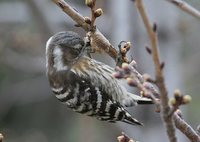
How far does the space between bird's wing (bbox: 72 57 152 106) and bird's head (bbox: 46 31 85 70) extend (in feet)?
0.29

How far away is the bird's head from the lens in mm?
4602

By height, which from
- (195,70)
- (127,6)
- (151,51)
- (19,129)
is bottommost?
(19,129)

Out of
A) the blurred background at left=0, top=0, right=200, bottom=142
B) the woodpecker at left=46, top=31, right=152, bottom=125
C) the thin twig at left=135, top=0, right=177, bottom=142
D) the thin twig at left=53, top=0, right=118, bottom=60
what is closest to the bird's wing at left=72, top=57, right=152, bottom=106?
the woodpecker at left=46, top=31, right=152, bottom=125

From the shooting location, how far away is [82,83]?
468 centimetres

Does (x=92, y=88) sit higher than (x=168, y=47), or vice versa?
(x=92, y=88)

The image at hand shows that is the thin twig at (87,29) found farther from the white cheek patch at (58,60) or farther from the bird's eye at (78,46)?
the white cheek patch at (58,60)

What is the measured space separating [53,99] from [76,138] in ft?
3.48

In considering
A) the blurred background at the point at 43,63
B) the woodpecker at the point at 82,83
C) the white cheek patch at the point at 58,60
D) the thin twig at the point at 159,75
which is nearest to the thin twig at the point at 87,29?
the woodpecker at the point at 82,83

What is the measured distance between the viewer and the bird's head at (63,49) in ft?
15.1

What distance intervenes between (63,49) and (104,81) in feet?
1.43

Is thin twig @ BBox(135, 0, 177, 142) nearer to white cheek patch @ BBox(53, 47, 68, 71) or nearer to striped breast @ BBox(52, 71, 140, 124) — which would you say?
striped breast @ BBox(52, 71, 140, 124)

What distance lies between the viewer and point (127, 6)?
28.3 feet

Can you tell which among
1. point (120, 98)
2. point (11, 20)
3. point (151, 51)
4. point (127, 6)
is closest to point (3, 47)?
point (11, 20)

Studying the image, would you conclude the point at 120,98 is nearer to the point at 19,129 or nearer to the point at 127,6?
the point at 127,6
